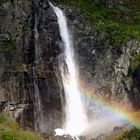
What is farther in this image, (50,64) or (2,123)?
(50,64)

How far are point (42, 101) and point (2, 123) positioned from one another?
7417mm

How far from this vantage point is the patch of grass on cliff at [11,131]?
50.1m

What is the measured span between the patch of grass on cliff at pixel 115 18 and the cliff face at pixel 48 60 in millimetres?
433

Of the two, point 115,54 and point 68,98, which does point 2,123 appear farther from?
point 115,54

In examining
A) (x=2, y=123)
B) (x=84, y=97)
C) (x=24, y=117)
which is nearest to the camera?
(x=2, y=123)

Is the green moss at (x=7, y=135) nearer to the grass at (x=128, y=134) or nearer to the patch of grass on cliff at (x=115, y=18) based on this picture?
the grass at (x=128, y=134)

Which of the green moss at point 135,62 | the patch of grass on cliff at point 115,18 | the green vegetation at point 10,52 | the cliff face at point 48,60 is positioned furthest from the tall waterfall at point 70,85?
the green moss at point 135,62

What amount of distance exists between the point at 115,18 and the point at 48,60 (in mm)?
13174

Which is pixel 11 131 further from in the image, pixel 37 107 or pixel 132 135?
pixel 132 135

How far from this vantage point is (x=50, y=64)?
6238cm

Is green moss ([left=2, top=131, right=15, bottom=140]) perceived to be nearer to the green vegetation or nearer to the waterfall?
the waterfall

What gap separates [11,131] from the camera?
51344mm

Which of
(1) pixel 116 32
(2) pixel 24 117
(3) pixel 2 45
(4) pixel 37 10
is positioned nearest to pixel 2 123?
(2) pixel 24 117

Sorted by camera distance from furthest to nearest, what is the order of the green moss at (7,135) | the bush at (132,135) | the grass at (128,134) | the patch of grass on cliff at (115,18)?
A: the patch of grass on cliff at (115,18)
the grass at (128,134)
the bush at (132,135)
the green moss at (7,135)
